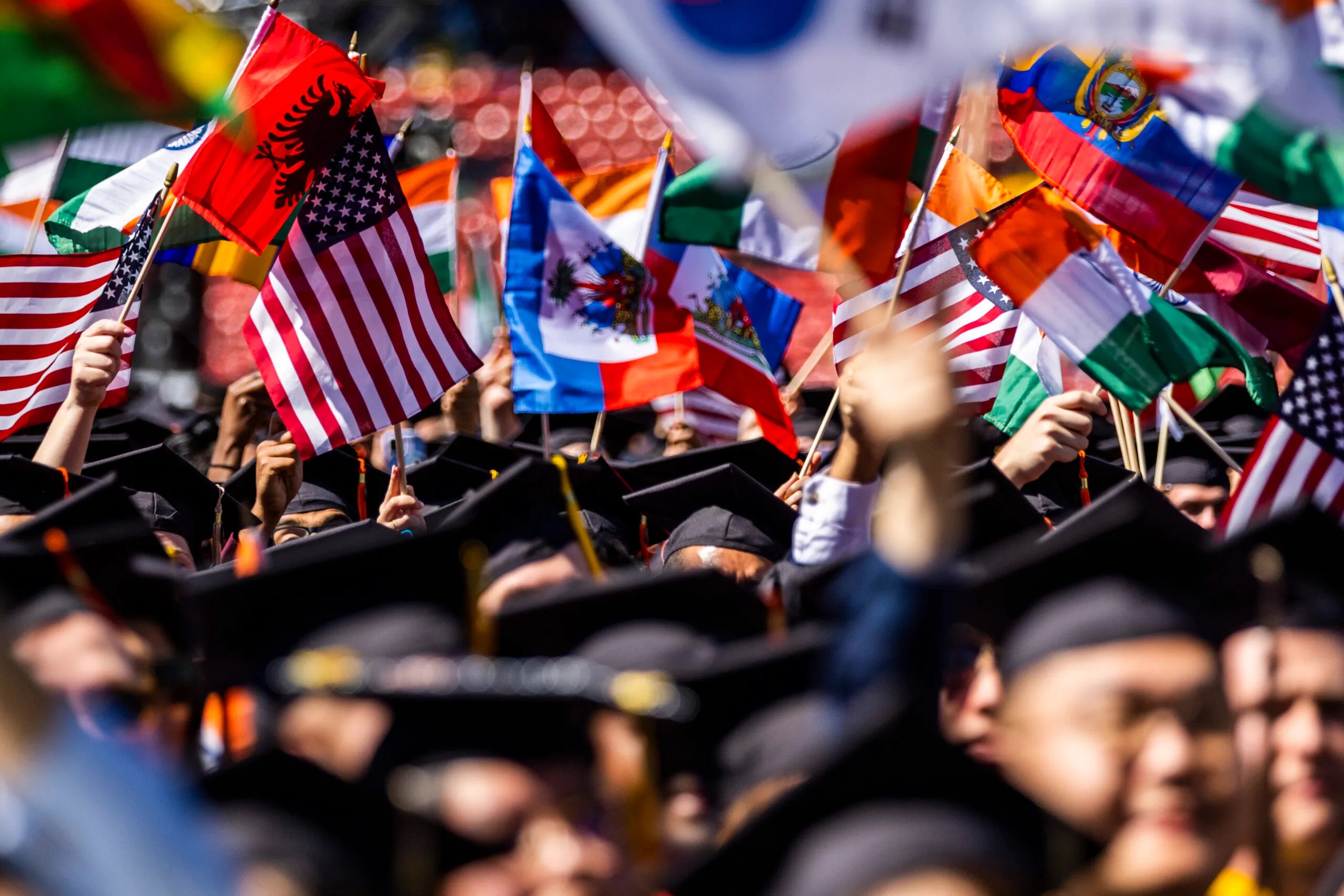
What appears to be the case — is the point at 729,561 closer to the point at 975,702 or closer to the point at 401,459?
the point at 401,459

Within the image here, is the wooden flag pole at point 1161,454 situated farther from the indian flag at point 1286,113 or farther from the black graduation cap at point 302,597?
the black graduation cap at point 302,597

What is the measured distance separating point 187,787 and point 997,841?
50.6 inches

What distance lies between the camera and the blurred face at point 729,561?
15.6 ft

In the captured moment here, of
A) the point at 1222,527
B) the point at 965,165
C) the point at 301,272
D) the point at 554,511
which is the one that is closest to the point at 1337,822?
the point at 1222,527

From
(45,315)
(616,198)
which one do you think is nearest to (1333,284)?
(616,198)

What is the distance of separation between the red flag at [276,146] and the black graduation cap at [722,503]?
195cm

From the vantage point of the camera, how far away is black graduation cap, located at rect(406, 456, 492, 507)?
620 cm

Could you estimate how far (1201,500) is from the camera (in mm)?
6070

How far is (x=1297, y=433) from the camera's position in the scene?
13.0 ft

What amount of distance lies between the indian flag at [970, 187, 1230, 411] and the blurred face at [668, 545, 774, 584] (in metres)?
1.36

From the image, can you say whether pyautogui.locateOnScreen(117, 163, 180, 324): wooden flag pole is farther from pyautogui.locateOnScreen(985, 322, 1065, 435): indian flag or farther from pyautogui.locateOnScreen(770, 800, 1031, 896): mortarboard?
pyautogui.locateOnScreen(770, 800, 1031, 896): mortarboard

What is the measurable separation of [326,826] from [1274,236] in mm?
5674

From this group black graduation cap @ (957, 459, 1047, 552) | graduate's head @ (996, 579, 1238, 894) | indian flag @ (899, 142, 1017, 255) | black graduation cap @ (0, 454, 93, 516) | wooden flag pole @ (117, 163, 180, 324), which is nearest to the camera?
graduate's head @ (996, 579, 1238, 894)

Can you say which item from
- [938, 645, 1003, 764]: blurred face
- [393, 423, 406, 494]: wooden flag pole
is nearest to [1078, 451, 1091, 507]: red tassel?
[393, 423, 406, 494]: wooden flag pole
